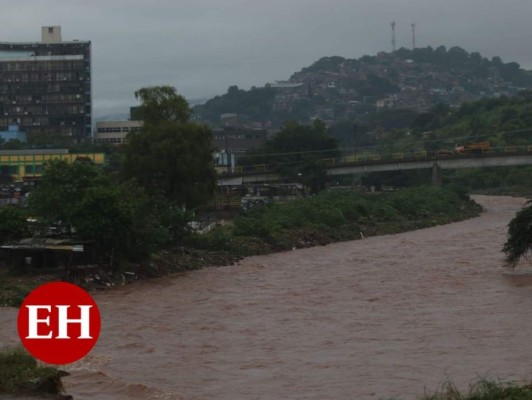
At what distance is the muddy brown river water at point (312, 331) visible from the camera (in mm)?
16141

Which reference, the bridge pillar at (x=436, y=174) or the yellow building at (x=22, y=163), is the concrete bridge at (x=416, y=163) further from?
the yellow building at (x=22, y=163)

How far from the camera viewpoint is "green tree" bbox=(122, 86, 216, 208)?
39.7m

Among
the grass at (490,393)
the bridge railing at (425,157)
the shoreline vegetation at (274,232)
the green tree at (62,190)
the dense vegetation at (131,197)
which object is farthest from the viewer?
the bridge railing at (425,157)

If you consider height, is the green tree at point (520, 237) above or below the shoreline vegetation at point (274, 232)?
above

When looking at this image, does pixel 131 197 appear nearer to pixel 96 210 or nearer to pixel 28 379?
pixel 96 210

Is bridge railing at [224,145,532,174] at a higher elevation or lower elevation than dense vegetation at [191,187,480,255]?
higher

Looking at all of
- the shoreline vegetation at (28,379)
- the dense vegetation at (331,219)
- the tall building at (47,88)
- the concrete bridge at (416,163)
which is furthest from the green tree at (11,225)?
the tall building at (47,88)

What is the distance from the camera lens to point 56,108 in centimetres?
9569

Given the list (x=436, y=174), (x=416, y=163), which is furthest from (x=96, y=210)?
(x=436, y=174)

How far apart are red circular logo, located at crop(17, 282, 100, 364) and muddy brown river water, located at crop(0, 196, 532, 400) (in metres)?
6.45

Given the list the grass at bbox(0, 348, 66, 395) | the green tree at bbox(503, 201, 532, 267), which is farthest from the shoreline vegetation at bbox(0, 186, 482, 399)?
the green tree at bbox(503, 201, 532, 267)

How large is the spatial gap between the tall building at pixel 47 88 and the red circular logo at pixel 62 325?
85.3m

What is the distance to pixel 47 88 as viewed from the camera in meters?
94.8

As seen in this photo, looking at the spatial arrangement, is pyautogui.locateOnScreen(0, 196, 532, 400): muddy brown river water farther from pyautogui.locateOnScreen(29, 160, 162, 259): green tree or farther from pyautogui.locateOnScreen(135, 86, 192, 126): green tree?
pyautogui.locateOnScreen(135, 86, 192, 126): green tree
